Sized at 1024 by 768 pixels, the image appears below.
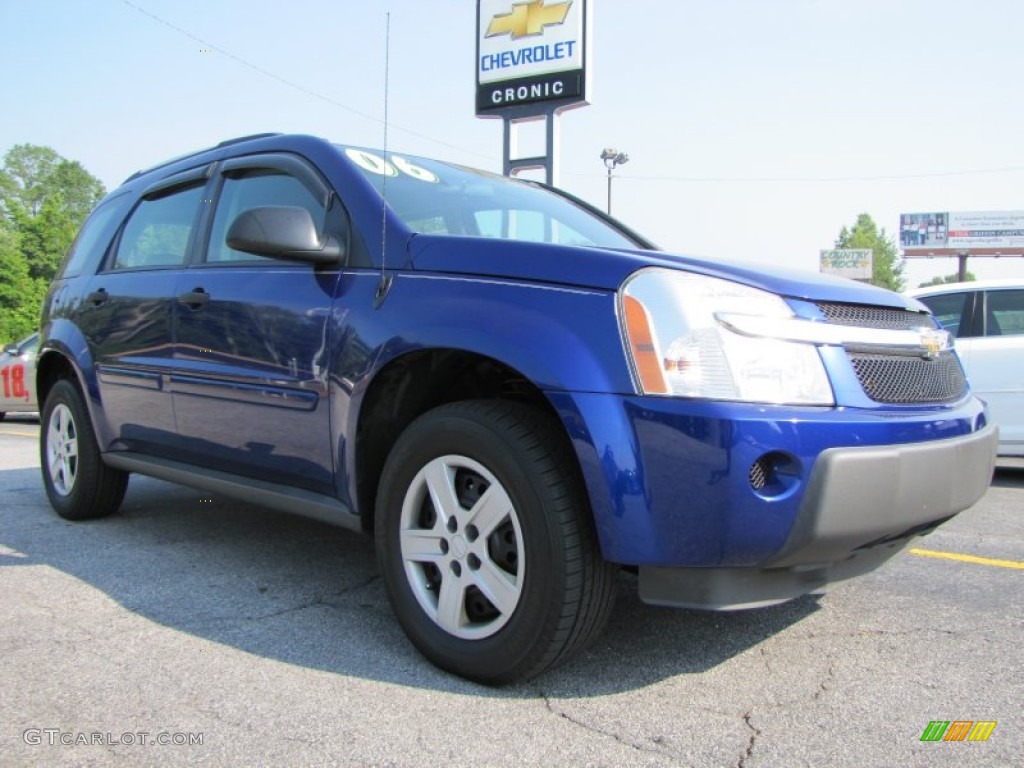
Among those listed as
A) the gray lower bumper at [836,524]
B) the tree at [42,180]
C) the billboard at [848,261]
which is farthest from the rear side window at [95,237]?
the tree at [42,180]

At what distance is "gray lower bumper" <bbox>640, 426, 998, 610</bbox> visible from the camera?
207cm

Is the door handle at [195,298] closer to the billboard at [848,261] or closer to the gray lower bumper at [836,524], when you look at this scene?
the gray lower bumper at [836,524]

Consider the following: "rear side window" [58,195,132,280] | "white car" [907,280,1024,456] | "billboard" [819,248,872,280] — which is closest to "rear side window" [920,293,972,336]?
"white car" [907,280,1024,456]

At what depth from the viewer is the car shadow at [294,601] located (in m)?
2.52

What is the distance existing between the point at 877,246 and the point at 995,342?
78.8 meters

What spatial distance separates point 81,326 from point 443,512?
2.81 meters

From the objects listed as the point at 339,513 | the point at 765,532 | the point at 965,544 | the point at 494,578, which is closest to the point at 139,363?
the point at 339,513

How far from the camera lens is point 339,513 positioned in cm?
284

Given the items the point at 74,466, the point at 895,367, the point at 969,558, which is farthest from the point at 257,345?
the point at 969,558

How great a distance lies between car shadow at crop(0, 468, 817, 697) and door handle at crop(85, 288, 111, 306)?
117cm

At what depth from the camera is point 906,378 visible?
2449 mm

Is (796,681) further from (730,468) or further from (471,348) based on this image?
(471,348)

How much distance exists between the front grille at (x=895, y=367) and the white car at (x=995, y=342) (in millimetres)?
4371

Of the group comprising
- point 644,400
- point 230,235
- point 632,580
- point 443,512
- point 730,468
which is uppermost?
point 230,235
